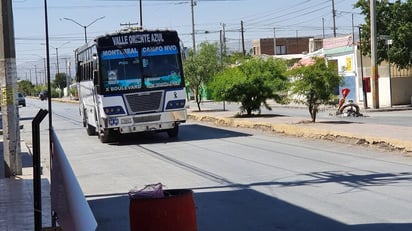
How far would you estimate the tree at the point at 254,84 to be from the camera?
2780cm

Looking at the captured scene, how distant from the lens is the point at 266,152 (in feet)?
51.9

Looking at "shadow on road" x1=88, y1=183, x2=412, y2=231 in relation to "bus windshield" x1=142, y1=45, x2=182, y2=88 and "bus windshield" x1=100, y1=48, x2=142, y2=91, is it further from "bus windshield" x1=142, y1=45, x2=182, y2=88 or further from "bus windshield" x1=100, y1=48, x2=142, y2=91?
"bus windshield" x1=142, y1=45, x2=182, y2=88

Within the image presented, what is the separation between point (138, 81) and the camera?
64.7ft

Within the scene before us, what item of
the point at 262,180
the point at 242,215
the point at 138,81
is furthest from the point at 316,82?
the point at 242,215

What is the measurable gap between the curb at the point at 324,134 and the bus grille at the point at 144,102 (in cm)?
432

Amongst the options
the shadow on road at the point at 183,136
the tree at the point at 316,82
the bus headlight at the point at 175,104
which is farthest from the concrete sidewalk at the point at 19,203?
the tree at the point at 316,82

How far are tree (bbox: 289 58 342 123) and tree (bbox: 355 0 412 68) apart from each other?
1806 cm

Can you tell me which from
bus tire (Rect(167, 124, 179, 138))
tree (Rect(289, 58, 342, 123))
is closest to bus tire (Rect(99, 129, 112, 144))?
bus tire (Rect(167, 124, 179, 138))

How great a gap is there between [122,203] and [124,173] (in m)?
3.58

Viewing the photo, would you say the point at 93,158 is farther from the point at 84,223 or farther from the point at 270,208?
the point at 84,223

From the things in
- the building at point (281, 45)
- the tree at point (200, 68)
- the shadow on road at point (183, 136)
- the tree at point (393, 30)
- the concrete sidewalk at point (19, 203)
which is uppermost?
the building at point (281, 45)

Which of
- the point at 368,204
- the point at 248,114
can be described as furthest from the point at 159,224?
the point at 248,114

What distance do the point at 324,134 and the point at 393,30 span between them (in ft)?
80.2

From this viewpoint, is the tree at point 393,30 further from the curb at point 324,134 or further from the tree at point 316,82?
the tree at point 316,82
